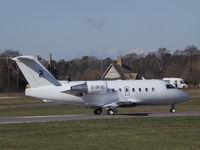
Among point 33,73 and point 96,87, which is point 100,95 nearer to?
point 96,87

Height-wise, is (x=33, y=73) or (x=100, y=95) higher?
A: (x=33, y=73)

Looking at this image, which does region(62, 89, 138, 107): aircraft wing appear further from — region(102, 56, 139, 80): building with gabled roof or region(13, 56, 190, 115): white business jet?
region(102, 56, 139, 80): building with gabled roof

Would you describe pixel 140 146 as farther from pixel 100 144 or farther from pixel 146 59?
pixel 146 59

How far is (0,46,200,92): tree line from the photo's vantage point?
113 metres

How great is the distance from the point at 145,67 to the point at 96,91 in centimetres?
11193

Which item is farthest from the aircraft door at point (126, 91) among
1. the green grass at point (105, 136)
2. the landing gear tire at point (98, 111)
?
the green grass at point (105, 136)

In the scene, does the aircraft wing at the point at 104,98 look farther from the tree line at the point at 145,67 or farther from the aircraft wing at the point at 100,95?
the tree line at the point at 145,67

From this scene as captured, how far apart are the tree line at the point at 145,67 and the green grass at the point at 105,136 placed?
71.5 metres

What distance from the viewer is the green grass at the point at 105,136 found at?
1830 cm

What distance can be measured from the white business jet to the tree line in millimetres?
59969

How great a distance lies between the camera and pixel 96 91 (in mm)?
37688

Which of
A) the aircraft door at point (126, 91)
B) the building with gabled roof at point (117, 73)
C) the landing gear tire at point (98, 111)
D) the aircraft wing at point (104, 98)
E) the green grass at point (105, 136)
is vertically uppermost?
the building with gabled roof at point (117, 73)

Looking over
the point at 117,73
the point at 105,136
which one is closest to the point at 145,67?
the point at 117,73

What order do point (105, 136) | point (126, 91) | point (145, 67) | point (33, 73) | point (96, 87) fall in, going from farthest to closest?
point (145, 67) < point (126, 91) < point (96, 87) < point (33, 73) < point (105, 136)
